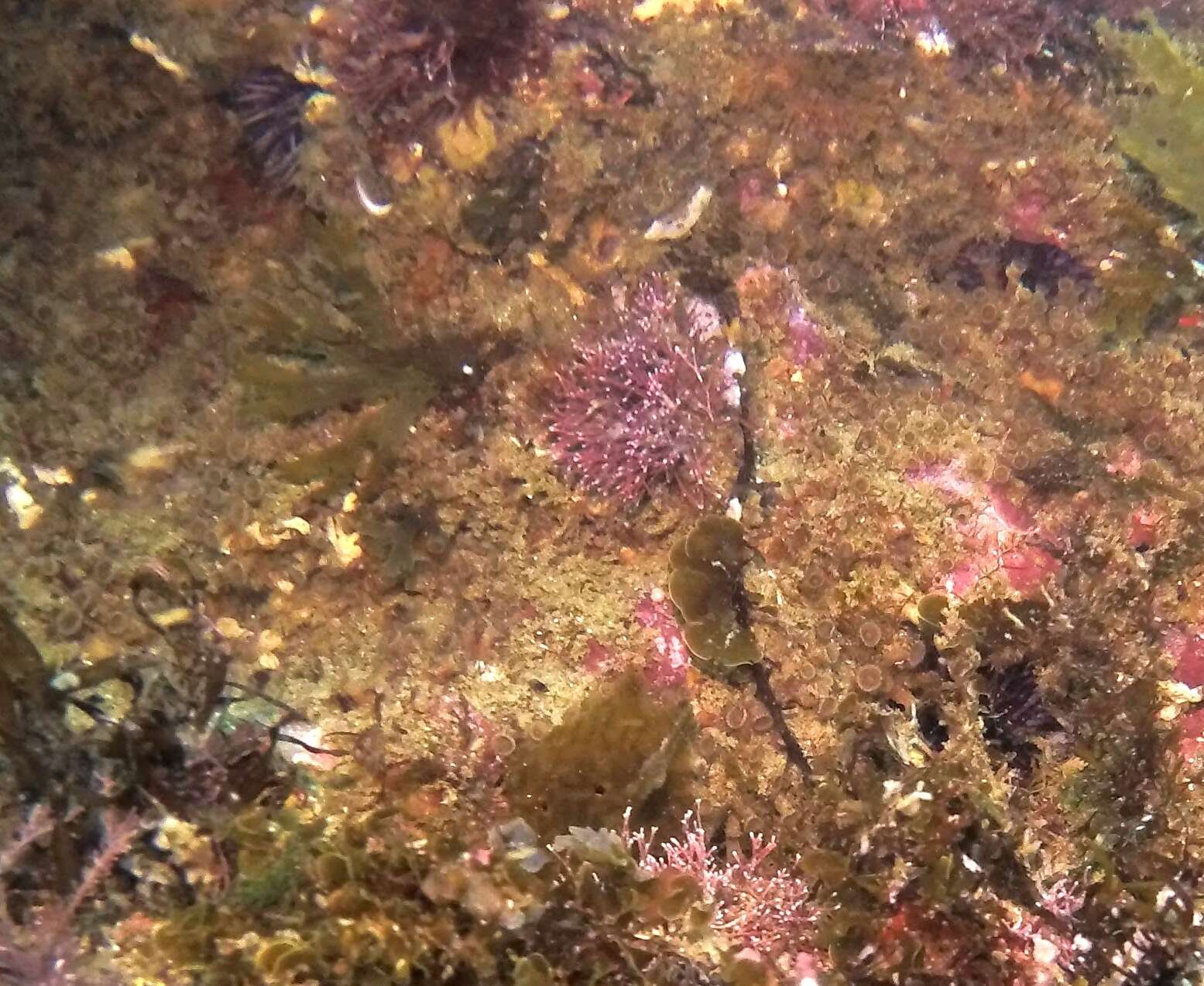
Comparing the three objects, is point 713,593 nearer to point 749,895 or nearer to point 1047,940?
point 749,895

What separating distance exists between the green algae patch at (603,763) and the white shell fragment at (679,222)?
171 centimetres

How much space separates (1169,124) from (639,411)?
2.63 meters

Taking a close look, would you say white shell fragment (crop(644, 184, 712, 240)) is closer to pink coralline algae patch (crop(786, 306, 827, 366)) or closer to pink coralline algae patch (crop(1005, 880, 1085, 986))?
pink coralline algae patch (crop(786, 306, 827, 366))

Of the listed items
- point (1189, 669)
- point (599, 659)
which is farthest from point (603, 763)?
point (1189, 669)

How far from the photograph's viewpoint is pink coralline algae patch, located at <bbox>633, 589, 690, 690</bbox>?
10.1 ft

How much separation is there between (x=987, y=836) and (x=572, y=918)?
124 cm

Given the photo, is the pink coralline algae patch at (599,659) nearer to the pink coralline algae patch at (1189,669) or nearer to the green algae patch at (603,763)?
the green algae patch at (603,763)

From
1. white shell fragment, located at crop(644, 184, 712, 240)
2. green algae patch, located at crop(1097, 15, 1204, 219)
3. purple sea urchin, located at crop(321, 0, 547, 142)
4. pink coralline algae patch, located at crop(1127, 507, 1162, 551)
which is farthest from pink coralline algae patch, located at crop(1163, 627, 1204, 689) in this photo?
purple sea urchin, located at crop(321, 0, 547, 142)

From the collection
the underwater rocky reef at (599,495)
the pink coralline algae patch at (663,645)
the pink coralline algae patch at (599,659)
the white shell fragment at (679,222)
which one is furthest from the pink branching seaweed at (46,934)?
the white shell fragment at (679,222)

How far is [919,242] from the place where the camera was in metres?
3.63

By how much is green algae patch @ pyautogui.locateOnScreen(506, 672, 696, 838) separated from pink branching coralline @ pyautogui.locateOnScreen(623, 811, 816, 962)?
0.52 ft

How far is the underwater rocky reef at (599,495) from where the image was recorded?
255 cm

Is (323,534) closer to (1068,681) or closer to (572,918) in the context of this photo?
(572,918)

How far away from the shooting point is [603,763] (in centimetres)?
294
